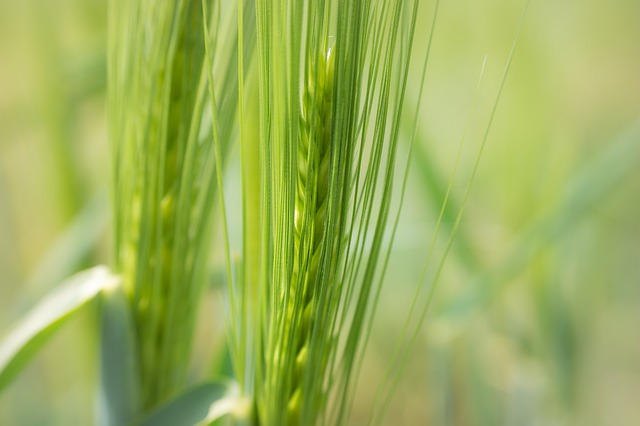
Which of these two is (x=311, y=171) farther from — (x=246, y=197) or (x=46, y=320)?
(x=46, y=320)

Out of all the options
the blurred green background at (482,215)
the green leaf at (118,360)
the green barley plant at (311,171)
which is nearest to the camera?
the green barley plant at (311,171)

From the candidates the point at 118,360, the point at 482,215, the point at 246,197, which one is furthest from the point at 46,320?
the point at 482,215

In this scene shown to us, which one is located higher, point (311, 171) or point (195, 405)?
point (311, 171)

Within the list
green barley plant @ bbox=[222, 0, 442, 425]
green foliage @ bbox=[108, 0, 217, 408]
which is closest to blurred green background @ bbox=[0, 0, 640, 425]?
green foliage @ bbox=[108, 0, 217, 408]

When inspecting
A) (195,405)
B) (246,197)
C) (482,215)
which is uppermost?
(246,197)

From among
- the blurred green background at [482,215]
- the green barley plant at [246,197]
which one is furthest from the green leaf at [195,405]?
the blurred green background at [482,215]

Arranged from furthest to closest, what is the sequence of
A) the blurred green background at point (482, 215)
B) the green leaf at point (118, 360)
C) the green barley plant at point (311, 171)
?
1. the blurred green background at point (482, 215)
2. the green leaf at point (118, 360)
3. the green barley plant at point (311, 171)

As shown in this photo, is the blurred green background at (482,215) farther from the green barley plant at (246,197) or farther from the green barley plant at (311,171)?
the green barley plant at (311,171)
